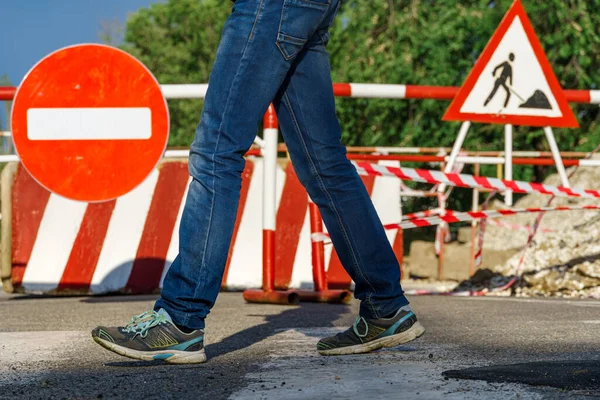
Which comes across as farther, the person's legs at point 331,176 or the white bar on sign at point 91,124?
the white bar on sign at point 91,124

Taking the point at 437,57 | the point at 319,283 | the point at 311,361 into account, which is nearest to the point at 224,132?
the point at 311,361

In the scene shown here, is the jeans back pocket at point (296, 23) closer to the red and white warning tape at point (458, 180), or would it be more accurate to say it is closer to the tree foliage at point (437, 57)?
the red and white warning tape at point (458, 180)

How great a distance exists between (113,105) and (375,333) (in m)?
2.80

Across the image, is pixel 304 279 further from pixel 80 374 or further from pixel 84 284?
pixel 80 374

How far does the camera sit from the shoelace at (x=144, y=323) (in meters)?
3.57

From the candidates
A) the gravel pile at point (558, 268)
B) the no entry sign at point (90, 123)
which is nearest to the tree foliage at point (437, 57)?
the gravel pile at point (558, 268)

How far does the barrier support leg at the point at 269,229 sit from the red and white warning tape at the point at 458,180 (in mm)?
606

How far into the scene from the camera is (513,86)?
726 centimetres

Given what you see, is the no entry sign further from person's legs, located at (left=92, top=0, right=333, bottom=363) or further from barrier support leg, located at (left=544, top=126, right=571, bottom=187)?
barrier support leg, located at (left=544, top=126, right=571, bottom=187)

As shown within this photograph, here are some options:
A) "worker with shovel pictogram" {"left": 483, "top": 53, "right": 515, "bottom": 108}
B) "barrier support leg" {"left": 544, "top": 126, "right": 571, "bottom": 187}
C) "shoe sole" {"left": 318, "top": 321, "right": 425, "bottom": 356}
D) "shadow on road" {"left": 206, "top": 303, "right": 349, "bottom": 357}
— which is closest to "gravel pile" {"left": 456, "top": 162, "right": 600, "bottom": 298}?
"barrier support leg" {"left": 544, "top": 126, "right": 571, "bottom": 187}

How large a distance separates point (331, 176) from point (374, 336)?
593 millimetres

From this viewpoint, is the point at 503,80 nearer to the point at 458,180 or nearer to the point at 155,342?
the point at 458,180

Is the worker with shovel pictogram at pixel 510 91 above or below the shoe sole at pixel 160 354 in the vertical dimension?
above

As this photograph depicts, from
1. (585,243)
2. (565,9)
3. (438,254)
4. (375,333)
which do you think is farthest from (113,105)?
(565,9)
